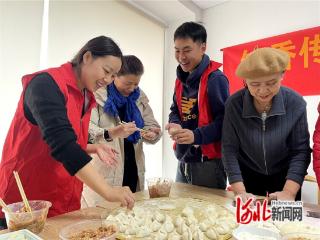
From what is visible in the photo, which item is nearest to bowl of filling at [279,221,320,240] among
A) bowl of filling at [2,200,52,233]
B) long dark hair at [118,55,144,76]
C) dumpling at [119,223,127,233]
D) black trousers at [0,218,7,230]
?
dumpling at [119,223,127,233]

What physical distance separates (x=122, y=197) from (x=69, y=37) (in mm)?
2242

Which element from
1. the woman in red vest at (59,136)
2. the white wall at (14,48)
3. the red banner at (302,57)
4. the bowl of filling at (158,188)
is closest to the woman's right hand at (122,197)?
the woman in red vest at (59,136)

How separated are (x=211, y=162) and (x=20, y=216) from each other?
3.70ft

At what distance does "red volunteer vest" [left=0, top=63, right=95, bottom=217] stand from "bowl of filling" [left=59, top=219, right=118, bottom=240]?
33cm

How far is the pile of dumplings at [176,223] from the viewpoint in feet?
3.03

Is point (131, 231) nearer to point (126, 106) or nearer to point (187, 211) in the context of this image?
point (187, 211)

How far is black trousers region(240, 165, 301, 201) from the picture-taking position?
58.9 inches

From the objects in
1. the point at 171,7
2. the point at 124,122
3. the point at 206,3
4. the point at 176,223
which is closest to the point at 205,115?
the point at 124,122

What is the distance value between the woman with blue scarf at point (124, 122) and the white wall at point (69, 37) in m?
0.96

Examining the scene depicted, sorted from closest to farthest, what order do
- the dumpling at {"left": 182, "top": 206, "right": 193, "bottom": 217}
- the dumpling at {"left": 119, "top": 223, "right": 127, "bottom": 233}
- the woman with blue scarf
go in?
the dumpling at {"left": 119, "top": 223, "right": 127, "bottom": 233} → the dumpling at {"left": 182, "top": 206, "right": 193, "bottom": 217} → the woman with blue scarf

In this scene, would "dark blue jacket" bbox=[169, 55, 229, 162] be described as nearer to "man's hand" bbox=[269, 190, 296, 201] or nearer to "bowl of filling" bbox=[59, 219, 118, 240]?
"man's hand" bbox=[269, 190, 296, 201]

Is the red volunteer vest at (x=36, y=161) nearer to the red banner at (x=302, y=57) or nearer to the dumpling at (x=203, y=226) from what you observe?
the dumpling at (x=203, y=226)

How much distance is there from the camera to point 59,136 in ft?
3.14

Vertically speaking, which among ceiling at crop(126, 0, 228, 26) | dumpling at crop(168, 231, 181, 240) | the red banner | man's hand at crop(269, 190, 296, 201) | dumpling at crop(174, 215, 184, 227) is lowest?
dumpling at crop(168, 231, 181, 240)
